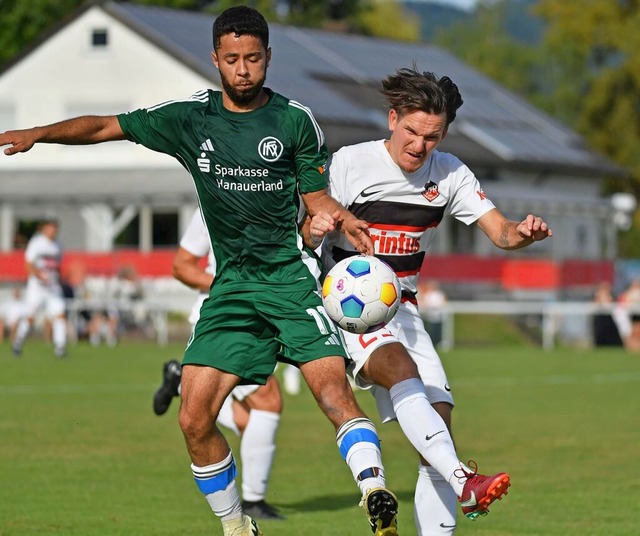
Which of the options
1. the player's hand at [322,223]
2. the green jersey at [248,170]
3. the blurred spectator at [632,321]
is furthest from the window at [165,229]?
the player's hand at [322,223]

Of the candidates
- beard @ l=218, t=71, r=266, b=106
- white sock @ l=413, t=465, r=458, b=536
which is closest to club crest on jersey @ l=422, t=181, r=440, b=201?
beard @ l=218, t=71, r=266, b=106

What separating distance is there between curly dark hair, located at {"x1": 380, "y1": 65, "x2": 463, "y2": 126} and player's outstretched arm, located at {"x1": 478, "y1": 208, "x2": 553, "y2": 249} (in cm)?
57

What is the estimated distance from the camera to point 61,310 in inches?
1007

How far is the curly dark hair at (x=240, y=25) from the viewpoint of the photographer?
693 cm

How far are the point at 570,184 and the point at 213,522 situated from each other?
46815mm

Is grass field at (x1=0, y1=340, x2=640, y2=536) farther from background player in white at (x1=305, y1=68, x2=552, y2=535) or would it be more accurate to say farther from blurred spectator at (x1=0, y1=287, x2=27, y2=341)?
blurred spectator at (x1=0, y1=287, x2=27, y2=341)

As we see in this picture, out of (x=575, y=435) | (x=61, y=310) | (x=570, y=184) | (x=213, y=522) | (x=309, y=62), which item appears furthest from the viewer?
(x=570, y=184)

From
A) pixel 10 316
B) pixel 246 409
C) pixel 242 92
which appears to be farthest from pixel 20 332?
pixel 242 92

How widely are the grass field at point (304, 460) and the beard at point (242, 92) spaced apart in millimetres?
2732

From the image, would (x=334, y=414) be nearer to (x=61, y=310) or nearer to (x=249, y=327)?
(x=249, y=327)

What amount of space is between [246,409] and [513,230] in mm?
3188

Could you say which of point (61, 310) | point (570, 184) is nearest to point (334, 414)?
point (61, 310)

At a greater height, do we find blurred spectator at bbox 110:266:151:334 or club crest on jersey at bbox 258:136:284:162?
club crest on jersey at bbox 258:136:284:162

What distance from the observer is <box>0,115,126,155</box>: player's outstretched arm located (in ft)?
22.6
